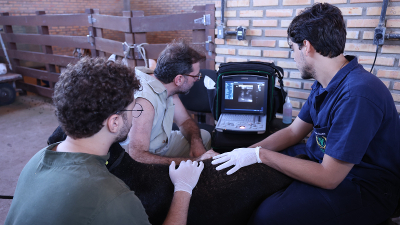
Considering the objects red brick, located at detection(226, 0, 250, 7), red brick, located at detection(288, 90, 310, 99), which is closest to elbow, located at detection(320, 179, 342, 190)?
red brick, located at detection(288, 90, 310, 99)

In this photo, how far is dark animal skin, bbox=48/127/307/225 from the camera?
1.06 meters

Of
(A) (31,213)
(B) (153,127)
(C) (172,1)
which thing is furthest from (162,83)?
(C) (172,1)

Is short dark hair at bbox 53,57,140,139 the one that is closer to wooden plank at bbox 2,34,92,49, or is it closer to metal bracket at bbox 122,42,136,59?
metal bracket at bbox 122,42,136,59

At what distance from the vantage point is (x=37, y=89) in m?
5.27

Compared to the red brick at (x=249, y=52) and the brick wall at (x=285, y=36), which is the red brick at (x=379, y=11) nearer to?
the brick wall at (x=285, y=36)

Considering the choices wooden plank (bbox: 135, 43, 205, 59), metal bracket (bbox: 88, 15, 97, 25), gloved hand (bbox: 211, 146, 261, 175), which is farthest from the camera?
metal bracket (bbox: 88, 15, 97, 25)

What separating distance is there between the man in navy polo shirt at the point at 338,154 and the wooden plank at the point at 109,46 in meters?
2.84

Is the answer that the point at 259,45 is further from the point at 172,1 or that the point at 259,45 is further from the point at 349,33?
the point at 172,1

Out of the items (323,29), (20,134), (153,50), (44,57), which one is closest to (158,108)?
(323,29)

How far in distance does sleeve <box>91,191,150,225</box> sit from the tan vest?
2.98 ft

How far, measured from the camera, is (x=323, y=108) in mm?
1290

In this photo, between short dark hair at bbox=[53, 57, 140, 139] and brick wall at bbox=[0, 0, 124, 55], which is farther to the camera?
brick wall at bbox=[0, 0, 124, 55]

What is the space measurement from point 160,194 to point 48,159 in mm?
416

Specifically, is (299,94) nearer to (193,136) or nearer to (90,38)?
(193,136)
